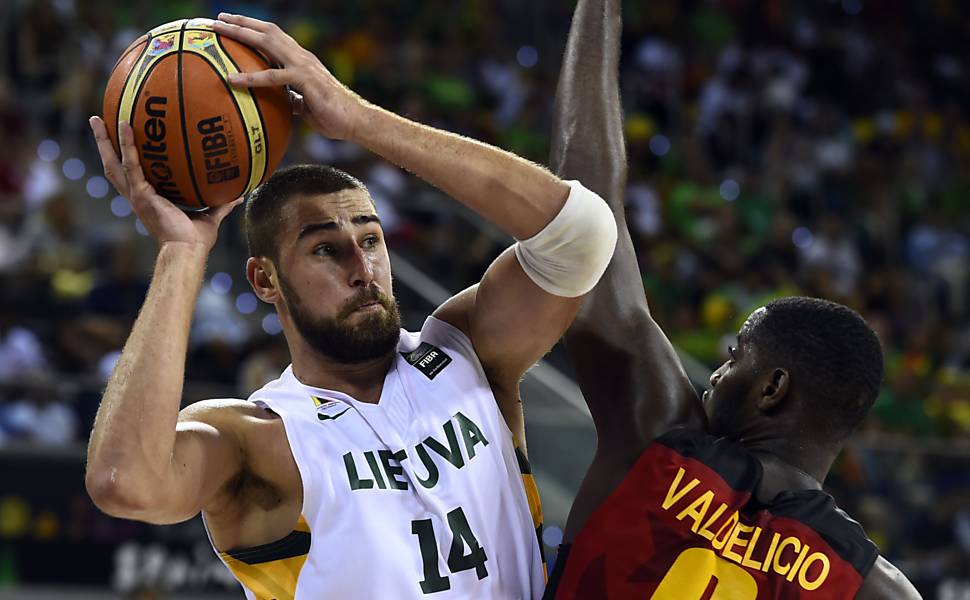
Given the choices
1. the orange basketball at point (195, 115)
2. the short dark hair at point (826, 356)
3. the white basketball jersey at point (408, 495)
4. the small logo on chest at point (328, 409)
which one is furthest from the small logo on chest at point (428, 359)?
the short dark hair at point (826, 356)

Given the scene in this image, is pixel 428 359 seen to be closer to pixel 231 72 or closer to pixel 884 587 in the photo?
pixel 231 72

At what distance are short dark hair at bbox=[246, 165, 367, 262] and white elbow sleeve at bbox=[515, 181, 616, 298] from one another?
0.58m

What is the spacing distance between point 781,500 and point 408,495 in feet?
3.00

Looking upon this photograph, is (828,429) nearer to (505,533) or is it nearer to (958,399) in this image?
(505,533)

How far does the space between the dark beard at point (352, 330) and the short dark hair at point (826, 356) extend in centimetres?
94

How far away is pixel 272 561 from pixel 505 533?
0.59 metres

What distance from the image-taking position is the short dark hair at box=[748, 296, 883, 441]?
316 cm

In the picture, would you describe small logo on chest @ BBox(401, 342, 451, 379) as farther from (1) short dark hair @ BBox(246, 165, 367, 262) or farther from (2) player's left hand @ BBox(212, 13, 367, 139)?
(2) player's left hand @ BBox(212, 13, 367, 139)

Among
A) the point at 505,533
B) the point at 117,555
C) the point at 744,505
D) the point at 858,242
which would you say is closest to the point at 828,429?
the point at 744,505

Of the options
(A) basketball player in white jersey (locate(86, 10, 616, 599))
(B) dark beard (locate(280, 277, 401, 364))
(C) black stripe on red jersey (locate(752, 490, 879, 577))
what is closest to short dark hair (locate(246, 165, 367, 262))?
(A) basketball player in white jersey (locate(86, 10, 616, 599))

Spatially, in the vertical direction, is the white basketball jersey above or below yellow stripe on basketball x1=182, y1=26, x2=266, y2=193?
below

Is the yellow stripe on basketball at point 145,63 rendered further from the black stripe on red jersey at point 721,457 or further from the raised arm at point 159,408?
→ the black stripe on red jersey at point 721,457

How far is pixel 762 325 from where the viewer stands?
323 cm

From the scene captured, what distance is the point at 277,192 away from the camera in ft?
11.4
